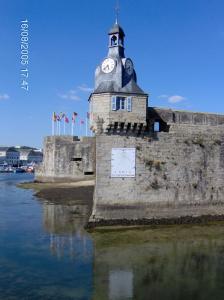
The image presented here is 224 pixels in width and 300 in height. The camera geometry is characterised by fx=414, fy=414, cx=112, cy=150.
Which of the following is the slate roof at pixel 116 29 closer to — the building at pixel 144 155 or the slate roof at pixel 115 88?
the building at pixel 144 155

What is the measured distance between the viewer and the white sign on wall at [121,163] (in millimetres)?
19000

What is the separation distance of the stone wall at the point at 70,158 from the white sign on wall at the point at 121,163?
920 inches

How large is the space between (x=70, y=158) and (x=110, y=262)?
30.5 metres

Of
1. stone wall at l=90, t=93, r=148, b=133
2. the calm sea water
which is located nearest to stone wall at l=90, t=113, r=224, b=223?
stone wall at l=90, t=93, r=148, b=133

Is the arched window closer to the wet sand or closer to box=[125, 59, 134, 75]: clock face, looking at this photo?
box=[125, 59, 134, 75]: clock face

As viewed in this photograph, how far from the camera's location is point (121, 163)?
19000mm

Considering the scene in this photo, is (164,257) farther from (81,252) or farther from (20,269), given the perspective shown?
(20,269)

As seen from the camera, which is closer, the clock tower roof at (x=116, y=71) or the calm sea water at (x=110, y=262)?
the calm sea water at (x=110, y=262)

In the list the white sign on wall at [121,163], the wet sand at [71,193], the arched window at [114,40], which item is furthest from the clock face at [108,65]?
the wet sand at [71,193]

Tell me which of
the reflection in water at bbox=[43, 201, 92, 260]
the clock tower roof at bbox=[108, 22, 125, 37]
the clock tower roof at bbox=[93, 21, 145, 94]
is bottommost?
the reflection in water at bbox=[43, 201, 92, 260]

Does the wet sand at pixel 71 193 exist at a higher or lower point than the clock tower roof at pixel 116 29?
lower

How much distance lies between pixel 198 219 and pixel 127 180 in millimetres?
4051

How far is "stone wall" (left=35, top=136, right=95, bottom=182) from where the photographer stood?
43.2 meters

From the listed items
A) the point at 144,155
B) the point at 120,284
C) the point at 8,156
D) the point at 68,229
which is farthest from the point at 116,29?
the point at 8,156
